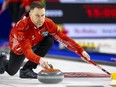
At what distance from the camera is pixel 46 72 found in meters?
3.67

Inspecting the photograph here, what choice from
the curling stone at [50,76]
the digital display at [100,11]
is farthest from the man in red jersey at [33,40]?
the digital display at [100,11]

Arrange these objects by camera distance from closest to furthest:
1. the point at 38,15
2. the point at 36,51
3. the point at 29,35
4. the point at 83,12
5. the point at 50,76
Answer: the point at 50,76, the point at 38,15, the point at 29,35, the point at 36,51, the point at 83,12

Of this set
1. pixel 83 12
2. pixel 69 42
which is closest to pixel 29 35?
pixel 69 42

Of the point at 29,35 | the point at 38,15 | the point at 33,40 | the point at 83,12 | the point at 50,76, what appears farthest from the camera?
the point at 83,12

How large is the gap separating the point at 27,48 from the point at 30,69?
73 cm

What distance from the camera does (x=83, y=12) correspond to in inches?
350

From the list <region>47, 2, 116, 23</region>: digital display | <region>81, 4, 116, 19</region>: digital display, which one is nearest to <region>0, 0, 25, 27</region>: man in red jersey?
<region>47, 2, 116, 23</region>: digital display

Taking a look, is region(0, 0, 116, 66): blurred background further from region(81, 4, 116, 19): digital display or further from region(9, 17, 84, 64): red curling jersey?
region(9, 17, 84, 64): red curling jersey

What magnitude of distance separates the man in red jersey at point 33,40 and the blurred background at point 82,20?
403 cm

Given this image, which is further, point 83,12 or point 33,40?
point 83,12

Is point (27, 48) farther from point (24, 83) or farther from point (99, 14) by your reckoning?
point (99, 14)

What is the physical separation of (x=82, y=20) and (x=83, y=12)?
6.9 inches

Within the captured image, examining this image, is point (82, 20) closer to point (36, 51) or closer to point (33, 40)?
point (36, 51)

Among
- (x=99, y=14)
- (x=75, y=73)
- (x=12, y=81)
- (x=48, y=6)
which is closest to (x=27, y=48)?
(x=12, y=81)
